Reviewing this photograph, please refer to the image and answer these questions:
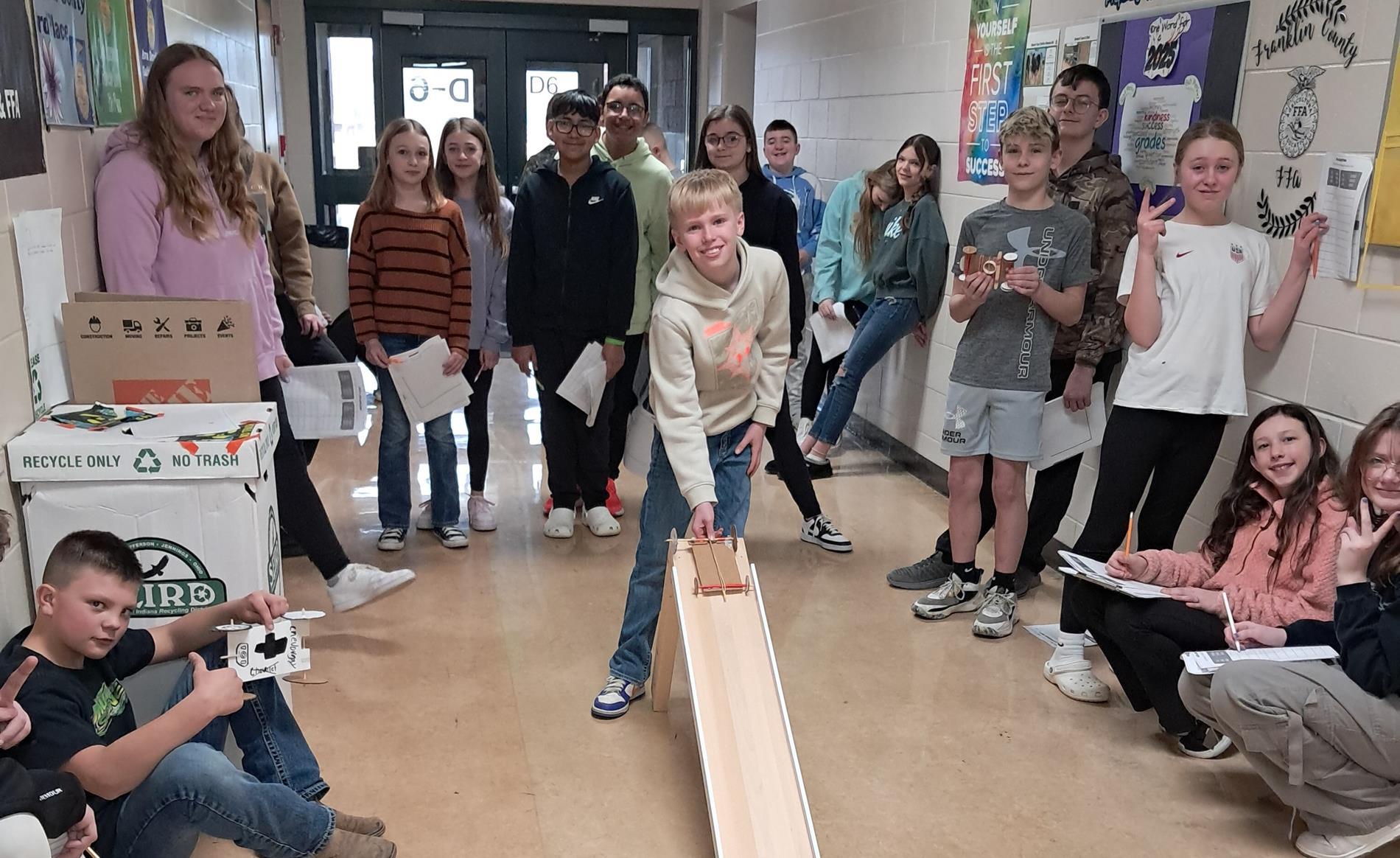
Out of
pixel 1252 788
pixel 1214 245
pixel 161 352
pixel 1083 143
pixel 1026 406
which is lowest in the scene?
pixel 1252 788

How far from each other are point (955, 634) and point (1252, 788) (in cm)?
92

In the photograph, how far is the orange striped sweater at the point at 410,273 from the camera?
359cm

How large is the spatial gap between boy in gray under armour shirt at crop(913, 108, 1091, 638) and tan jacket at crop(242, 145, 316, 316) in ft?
6.99

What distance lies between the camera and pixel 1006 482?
10.5 ft

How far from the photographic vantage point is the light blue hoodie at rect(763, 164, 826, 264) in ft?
17.7

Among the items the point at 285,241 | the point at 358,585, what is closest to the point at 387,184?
the point at 285,241

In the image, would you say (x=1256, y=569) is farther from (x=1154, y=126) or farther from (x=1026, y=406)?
(x=1154, y=126)

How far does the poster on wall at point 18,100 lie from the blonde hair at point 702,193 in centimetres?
128

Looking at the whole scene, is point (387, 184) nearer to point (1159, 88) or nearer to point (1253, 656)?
point (1159, 88)

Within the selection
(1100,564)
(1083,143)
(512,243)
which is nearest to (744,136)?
(512,243)

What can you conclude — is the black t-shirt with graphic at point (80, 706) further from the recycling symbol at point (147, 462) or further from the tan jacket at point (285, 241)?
the tan jacket at point (285, 241)

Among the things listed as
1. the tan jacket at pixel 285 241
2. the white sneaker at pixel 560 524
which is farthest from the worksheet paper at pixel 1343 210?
the tan jacket at pixel 285 241

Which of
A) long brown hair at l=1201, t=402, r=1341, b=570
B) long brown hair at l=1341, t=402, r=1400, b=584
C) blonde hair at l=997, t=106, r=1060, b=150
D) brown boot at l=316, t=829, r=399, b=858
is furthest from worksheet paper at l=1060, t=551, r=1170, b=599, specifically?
brown boot at l=316, t=829, r=399, b=858

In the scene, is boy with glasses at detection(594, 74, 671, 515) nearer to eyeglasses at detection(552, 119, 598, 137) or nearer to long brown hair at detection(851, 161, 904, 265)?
eyeglasses at detection(552, 119, 598, 137)
